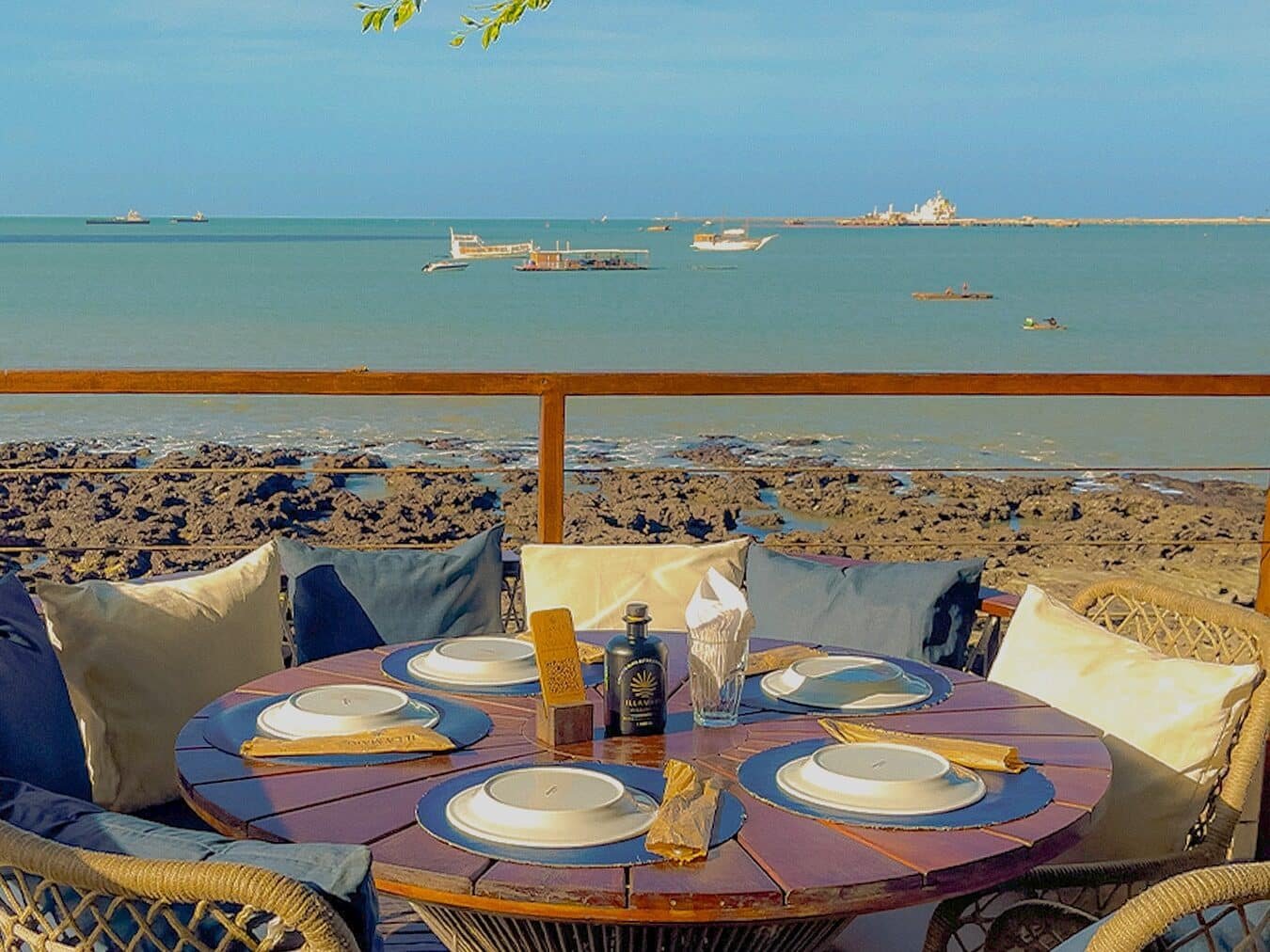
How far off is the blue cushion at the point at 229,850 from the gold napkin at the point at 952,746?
36.5 inches

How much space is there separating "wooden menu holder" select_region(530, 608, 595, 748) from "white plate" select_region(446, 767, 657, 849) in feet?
0.82

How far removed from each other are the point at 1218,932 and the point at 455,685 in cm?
132

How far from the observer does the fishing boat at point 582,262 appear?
43781mm

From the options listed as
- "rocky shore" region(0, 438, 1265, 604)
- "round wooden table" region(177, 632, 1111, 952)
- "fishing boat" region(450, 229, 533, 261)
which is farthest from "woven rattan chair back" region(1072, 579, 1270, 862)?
"fishing boat" region(450, 229, 533, 261)

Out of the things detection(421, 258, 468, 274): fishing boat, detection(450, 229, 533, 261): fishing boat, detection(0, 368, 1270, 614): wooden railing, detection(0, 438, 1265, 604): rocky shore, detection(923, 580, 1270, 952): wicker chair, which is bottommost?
detection(0, 438, 1265, 604): rocky shore

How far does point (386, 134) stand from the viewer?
37625 millimetres

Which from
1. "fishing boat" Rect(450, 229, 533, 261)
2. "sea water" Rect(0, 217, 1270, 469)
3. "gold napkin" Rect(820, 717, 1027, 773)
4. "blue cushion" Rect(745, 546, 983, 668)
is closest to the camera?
"gold napkin" Rect(820, 717, 1027, 773)

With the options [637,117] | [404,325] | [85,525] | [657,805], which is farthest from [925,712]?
[404,325]

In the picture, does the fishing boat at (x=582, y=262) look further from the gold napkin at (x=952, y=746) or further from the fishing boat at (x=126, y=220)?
the gold napkin at (x=952, y=746)

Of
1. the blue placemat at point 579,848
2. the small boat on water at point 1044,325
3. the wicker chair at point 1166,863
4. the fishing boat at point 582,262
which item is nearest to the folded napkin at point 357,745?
the blue placemat at point 579,848

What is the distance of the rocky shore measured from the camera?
8.27 metres

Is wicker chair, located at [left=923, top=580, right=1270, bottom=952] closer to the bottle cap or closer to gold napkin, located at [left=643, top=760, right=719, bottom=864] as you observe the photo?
gold napkin, located at [left=643, top=760, right=719, bottom=864]

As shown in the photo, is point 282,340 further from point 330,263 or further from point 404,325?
point 330,263

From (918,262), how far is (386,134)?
2005 centimetres
